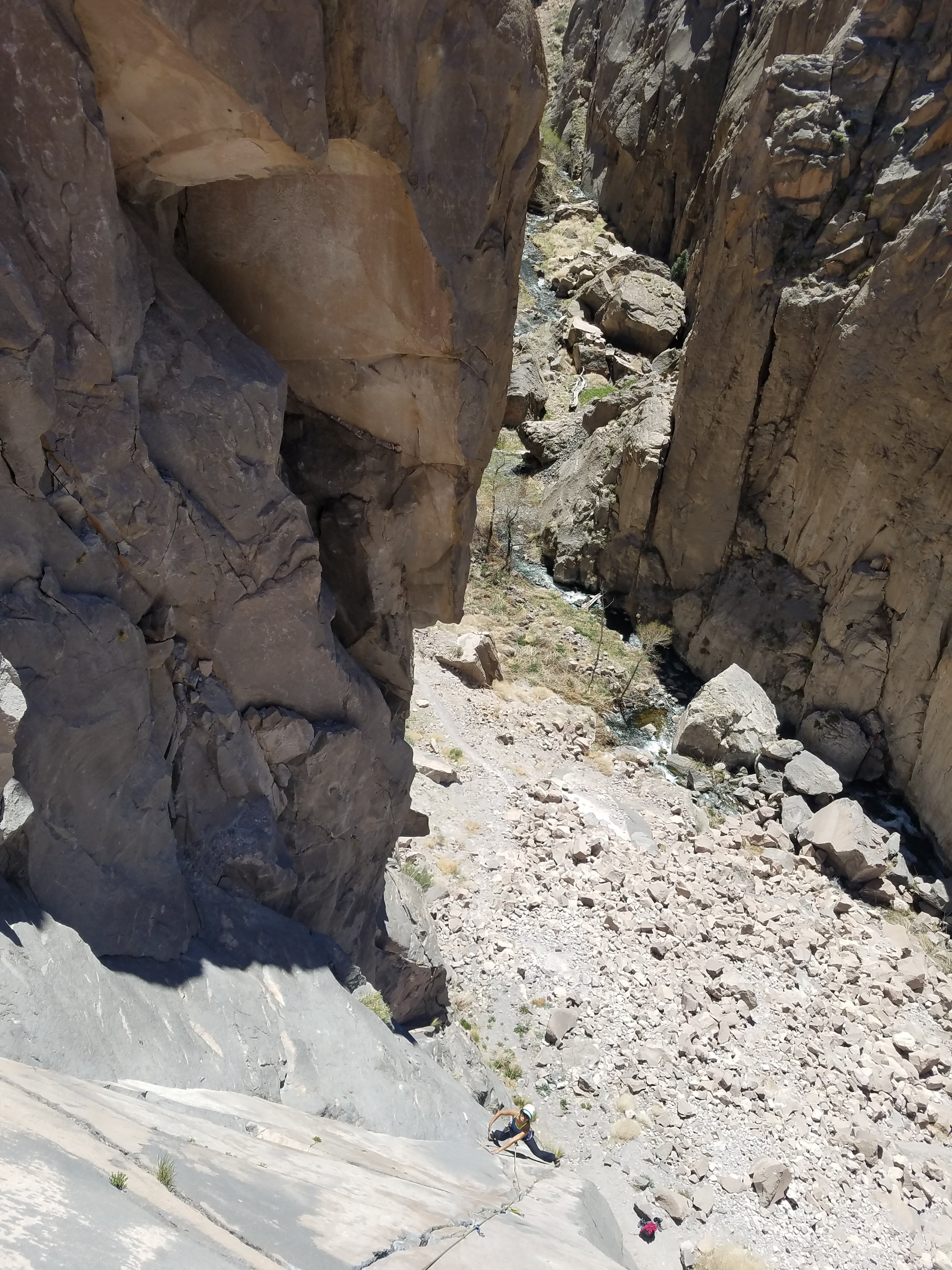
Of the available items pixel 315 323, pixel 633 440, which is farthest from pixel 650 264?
pixel 315 323

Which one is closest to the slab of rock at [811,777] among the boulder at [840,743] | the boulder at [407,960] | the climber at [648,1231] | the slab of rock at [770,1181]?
the boulder at [840,743]

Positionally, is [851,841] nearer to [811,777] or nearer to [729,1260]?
[811,777]

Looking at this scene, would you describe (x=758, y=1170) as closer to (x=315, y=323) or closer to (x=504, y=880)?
(x=504, y=880)

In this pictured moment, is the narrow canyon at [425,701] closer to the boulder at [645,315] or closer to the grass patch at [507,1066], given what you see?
the grass patch at [507,1066]

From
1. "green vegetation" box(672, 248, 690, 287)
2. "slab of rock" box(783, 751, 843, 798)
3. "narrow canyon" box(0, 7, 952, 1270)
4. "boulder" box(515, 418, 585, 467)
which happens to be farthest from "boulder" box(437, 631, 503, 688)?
"green vegetation" box(672, 248, 690, 287)

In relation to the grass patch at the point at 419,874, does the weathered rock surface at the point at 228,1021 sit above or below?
above

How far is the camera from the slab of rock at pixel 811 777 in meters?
17.9

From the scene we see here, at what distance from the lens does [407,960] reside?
392 inches

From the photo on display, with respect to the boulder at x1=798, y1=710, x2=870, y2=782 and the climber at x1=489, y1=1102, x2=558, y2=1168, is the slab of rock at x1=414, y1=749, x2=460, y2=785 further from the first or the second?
the boulder at x1=798, y1=710, x2=870, y2=782

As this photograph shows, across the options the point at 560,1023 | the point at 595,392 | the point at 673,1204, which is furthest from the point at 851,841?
the point at 595,392

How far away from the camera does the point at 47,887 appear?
15.5 feet

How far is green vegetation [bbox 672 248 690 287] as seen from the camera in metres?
31.8

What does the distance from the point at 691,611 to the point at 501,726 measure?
7.29 m

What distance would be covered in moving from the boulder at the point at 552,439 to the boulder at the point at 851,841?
606 inches
